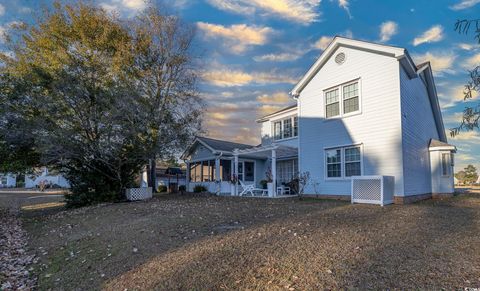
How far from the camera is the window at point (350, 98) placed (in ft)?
43.5

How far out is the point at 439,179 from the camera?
595 inches

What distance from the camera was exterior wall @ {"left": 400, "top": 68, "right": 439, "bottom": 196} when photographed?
12141 millimetres

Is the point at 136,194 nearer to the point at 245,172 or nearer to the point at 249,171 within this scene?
the point at 245,172

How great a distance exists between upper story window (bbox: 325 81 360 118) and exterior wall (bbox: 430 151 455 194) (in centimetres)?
601

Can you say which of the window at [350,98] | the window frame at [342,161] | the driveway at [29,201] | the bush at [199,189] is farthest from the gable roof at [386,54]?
the driveway at [29,201]

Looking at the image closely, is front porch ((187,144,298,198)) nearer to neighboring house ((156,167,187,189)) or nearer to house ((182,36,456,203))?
house ((182,36,456,203))

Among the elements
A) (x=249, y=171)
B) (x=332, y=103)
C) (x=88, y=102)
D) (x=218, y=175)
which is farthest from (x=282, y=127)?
(x=88, y=102)

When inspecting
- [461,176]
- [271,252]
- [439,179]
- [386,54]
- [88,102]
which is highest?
[386,54]

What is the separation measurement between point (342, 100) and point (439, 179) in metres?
6.94

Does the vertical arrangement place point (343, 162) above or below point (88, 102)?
below

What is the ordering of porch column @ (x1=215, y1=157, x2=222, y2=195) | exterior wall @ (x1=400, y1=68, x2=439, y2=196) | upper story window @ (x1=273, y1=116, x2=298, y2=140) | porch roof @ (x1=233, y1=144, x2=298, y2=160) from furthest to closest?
1. porch column @ (x1=215, y1=157, x2=222, y2=195)
2. upper story window @ (x1=273, y1=116, x2=298, y2=140)
3. porch roof @ (x1=233, y1=144, x2=298, y2=160)
4. exterior wall @ (x1=400, y1=68, x2=439, y2=196)

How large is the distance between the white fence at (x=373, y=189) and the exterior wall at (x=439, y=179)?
5.31 m

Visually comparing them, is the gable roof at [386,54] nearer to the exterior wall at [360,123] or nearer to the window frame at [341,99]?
the exterior wall at [360,123]

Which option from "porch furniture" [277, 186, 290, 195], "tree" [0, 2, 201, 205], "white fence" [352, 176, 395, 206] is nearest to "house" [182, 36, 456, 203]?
"white fence" [352, 176, 395, 206]
